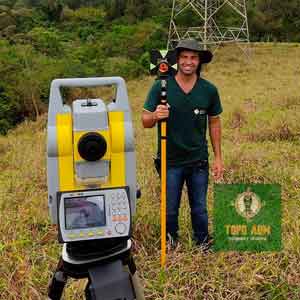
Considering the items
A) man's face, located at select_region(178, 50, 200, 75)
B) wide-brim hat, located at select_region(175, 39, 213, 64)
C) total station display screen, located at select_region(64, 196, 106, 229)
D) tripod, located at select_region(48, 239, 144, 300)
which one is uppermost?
wide-brim hat, located at select_region(175, 39, 213, 64)

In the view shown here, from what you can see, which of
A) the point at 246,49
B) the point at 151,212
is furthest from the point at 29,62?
the point at 151,212

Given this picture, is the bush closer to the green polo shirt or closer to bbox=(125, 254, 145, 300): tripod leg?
the green polo shirt

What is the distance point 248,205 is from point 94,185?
3.98 feet

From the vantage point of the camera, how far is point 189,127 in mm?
2709

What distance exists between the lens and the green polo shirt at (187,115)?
2.66 meters

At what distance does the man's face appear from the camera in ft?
8.41

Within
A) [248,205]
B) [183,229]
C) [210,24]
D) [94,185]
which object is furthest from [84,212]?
[210,24]

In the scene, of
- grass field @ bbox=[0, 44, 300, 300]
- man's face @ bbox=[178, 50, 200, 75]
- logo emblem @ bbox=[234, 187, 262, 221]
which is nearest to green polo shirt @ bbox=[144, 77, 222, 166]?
man's face @ bbox=[178, 50, 200, 75]

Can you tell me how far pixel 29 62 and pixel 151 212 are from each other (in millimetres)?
10690

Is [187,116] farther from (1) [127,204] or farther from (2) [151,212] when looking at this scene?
(1) [127,204]

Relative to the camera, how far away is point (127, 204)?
1.50m

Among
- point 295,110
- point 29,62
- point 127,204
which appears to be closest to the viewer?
point 127,204

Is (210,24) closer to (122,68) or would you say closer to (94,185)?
(122,68)

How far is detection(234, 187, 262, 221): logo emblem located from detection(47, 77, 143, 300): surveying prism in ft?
3.41
